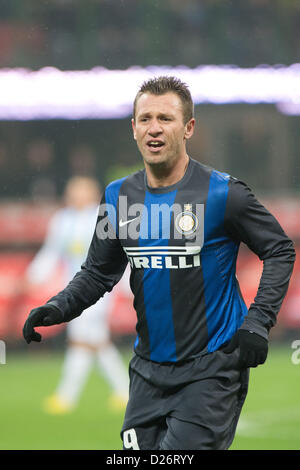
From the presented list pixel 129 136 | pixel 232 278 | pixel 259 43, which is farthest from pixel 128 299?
pixel 232 278

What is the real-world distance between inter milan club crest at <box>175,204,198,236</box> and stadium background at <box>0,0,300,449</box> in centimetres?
529

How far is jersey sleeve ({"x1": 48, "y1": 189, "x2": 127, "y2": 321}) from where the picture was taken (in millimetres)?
3113

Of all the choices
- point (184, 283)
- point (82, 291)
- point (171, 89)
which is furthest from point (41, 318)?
point (171, 89)

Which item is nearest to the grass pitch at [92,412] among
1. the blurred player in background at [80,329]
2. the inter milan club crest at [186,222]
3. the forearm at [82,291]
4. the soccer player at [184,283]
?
the blurred player in background at [80,329]

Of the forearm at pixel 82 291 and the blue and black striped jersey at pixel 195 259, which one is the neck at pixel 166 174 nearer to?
the blue and black striped jersey at pixel 195 259

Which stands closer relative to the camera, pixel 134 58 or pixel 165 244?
pixel 165 244

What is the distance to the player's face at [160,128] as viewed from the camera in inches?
116

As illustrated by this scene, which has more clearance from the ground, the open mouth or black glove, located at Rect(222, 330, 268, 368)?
the open mouth

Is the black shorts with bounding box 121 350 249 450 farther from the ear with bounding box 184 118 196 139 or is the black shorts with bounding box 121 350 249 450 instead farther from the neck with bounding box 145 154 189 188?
the ear with bounding box 184 118 196 139

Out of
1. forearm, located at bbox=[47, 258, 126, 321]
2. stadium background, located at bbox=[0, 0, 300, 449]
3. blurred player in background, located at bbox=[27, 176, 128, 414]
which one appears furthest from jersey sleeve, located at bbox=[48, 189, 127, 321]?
stadium background, located at bbox=[0, 0, 300, 449]

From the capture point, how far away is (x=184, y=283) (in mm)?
2949

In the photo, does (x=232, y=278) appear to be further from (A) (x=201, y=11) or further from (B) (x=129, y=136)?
(A) (x=201, y=11)

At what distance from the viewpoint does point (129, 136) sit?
9.14m
